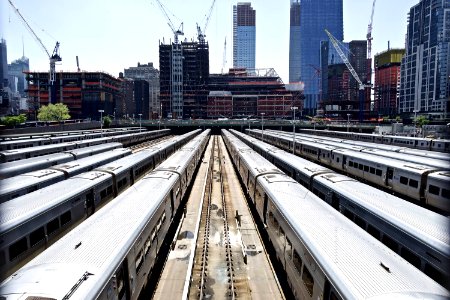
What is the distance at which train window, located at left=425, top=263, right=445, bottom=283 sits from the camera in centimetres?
1017

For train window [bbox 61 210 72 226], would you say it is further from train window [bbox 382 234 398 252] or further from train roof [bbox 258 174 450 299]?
train window [bbox 382 234 398 252]

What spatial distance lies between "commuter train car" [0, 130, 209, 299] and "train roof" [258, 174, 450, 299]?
6.01 metres

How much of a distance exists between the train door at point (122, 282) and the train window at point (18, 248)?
4.83m

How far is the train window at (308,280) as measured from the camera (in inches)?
406

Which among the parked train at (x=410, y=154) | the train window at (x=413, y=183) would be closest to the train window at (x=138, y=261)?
the train window at (x=413, y=183)

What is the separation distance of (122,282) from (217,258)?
340 inches

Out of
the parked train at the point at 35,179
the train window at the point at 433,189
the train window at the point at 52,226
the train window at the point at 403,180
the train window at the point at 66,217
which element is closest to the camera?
the train window at the point at 52,226

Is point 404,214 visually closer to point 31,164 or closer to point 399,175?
point 399,175

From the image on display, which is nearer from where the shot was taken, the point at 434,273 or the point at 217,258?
the point at 434,273

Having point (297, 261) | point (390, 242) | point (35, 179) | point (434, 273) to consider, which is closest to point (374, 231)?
point (390, 242)

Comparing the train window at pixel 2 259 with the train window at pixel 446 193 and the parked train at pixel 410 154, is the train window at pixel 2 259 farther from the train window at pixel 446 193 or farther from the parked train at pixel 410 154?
the parked train at pixel 410 154

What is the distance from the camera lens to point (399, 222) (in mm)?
12453

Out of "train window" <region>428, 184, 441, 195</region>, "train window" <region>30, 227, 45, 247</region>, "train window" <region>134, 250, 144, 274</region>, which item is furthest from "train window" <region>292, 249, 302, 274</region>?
"train window" <region>428, 184, 441, 195</region>

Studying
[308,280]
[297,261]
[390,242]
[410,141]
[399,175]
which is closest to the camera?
[308,280]
